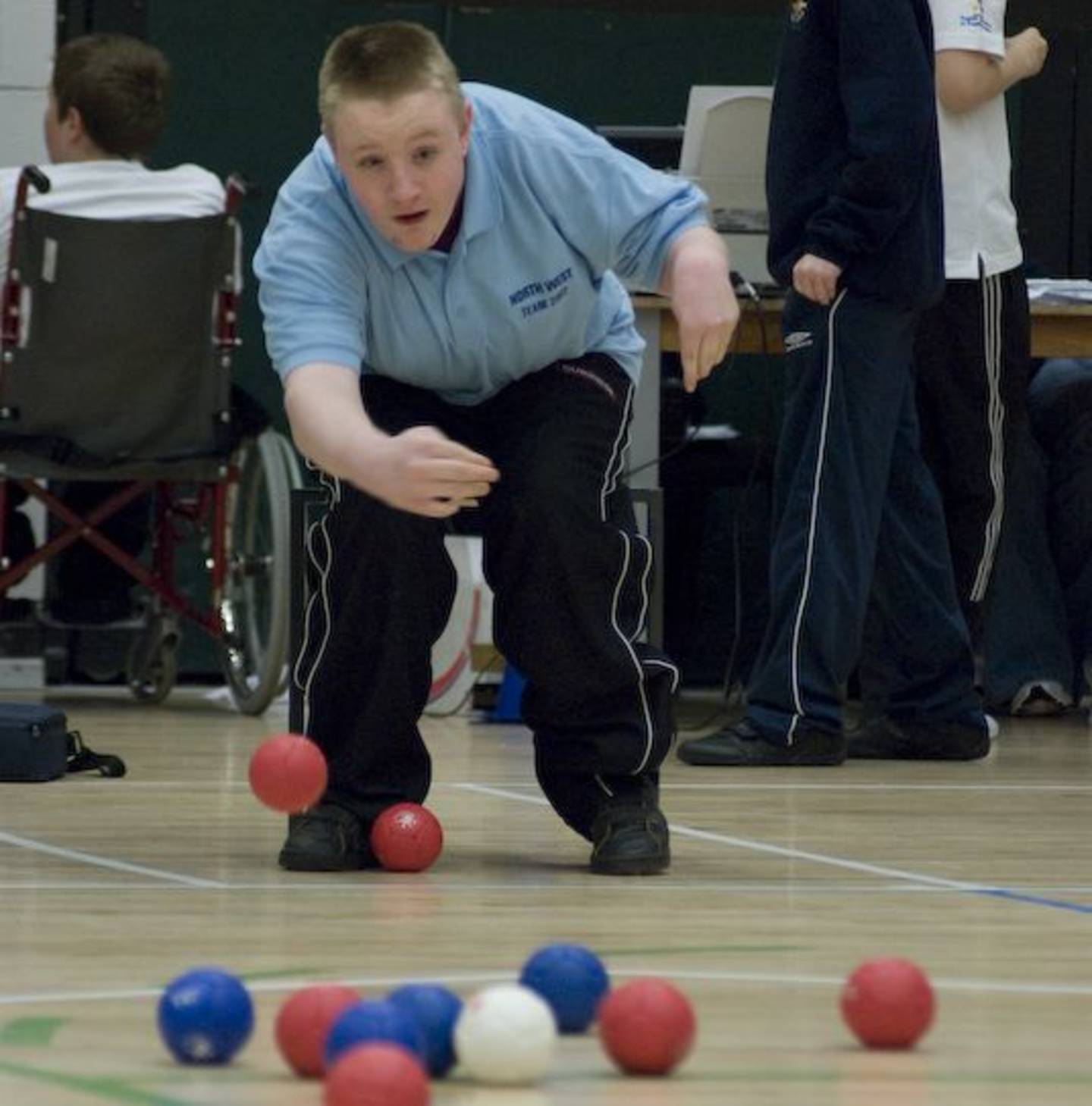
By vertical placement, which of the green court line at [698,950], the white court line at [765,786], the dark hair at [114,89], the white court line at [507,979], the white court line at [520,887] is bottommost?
the white court line at [765,786]

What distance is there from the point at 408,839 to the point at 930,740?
1841mm

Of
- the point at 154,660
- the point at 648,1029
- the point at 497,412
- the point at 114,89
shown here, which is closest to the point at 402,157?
the point at 497,412

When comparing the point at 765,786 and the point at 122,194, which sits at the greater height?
the point at 122,194

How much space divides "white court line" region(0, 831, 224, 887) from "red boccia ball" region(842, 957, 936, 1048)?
1088 millimetres

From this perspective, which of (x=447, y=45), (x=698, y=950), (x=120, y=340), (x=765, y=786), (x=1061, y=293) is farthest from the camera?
(x=447, y=45)

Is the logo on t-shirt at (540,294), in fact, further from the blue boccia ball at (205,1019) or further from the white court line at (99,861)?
the blue boccia ball at (205,1019)

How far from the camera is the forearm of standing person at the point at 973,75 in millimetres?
4551

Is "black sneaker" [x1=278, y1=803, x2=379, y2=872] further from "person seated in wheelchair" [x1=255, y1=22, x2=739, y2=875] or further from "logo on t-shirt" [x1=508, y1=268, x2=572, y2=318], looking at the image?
"logo on t-shirt" [x1=508, y1=268, x2=572, y2=318]

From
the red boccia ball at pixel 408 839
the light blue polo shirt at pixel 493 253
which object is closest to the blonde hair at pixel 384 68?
the light blue polo shirt at pixel 493 253

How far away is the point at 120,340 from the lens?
5305mm

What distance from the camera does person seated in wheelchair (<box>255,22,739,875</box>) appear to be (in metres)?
2.96

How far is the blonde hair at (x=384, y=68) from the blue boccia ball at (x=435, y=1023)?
124 cm

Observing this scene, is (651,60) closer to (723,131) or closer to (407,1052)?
(723,131)

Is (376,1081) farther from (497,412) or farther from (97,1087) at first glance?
(497,412)
